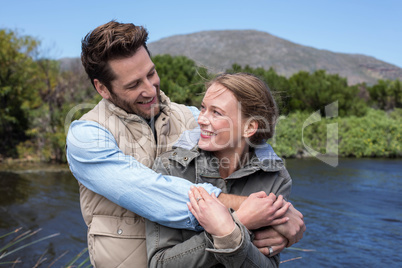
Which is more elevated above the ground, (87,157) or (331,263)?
(87,157)

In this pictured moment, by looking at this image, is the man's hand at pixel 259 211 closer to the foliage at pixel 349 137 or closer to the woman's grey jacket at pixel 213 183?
the woman's grey jacket at pixel 213 183

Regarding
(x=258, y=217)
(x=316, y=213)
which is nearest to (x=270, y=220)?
(x=258, y=217)

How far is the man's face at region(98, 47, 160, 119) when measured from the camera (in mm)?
2482

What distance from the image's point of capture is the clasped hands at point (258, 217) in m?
1.86

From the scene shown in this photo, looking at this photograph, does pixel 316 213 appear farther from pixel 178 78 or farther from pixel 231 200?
pixel 178 78

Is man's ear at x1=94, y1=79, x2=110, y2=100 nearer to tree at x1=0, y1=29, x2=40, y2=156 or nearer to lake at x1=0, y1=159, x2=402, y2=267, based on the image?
lake at x1=0, y1=159, x2=402, y2=267

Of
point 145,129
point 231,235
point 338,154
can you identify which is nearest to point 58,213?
point 145,129

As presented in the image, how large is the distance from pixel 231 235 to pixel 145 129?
904 millimetres

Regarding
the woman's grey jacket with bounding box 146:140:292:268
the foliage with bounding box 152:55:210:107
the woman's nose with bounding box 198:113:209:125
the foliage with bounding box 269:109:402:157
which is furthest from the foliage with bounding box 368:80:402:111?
the woman's nose with bounding box 198:113:209:125

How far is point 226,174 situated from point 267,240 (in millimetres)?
448

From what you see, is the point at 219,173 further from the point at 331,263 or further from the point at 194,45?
the point at 194,45

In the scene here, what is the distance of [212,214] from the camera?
1864 millimetres

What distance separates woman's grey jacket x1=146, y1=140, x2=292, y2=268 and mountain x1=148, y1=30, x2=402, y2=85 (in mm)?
67692

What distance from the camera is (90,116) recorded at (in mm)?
2334
